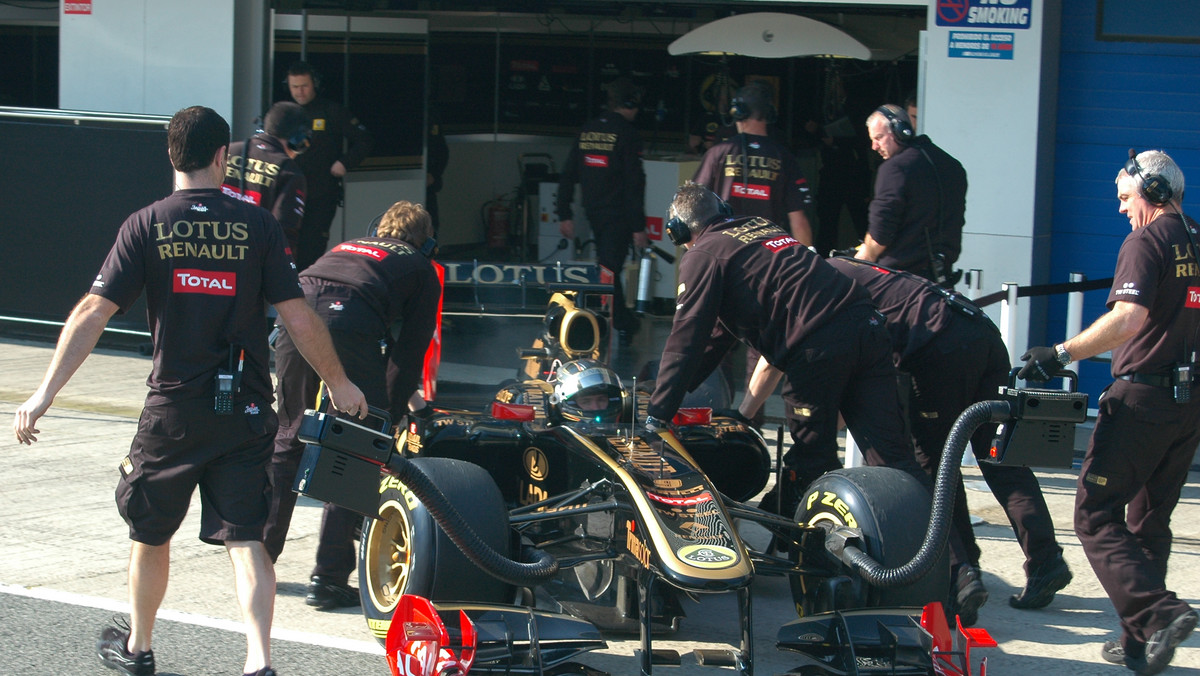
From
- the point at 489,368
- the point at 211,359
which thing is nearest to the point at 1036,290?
the point at 489,368

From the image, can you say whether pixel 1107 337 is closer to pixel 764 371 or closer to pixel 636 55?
pixel 764 371

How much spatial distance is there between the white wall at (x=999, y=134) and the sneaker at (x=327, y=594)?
5.03 meters

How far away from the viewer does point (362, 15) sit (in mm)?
11633

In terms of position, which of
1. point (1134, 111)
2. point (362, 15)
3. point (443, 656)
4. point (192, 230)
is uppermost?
point (362, 15)

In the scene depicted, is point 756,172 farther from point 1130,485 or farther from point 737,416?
point 1130,485

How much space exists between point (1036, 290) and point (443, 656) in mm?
4567

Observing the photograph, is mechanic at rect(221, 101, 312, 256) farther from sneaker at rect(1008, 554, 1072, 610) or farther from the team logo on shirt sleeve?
sneaker at rect(1008, 554, 1072, 610)

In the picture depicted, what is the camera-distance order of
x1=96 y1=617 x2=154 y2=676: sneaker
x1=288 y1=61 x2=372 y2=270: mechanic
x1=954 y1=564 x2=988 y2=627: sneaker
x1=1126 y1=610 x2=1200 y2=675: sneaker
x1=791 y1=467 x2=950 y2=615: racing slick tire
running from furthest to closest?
x1=288 y1=61 x2=372 y2=270: mechanic < x1=954 y1=564 x2=988 y2=627: sneaker < x1=1126 y1=610 x2=1200 y2=675: sneaker < x1=791 y1=467 x2=950 y2=615: racing slick tire < x1=96 y1=617 x2=154 y2=676: sneaker

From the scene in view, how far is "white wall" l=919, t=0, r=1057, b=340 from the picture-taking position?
8.69 meters

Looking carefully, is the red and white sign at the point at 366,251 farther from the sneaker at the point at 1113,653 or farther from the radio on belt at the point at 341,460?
the sneaker at the point at 1113,653

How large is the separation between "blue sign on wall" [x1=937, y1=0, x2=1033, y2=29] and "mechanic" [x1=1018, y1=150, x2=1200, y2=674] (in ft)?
12.8

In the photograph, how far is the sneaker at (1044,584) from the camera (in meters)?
5.48

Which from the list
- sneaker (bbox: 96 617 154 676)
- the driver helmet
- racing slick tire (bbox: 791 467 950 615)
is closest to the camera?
sneaker (bbox: 96 617 154 676)

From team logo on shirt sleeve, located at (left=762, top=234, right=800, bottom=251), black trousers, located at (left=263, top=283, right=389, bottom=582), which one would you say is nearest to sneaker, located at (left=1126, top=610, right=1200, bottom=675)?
team logo on shirt sleeve, located at (left=762, top=234, right=800, bottom=251)
